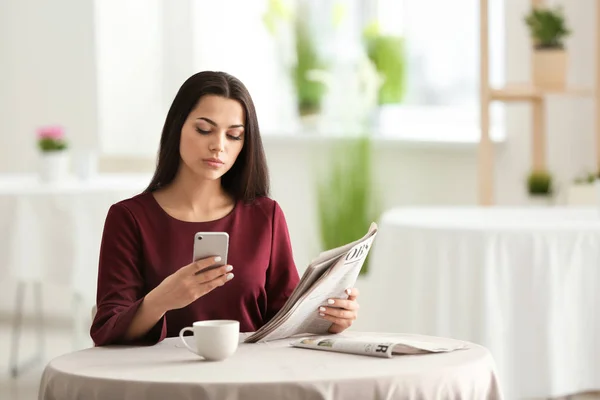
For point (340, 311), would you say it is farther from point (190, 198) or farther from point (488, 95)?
point (488, 95)

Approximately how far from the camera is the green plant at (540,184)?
433cm

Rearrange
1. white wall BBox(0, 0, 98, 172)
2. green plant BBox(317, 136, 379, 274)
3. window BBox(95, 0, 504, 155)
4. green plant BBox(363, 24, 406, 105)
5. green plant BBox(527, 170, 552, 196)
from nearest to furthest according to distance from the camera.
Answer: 1. green plant BBox(527, 170, 552, 196)
2. green plant BBox(317, 136, 379, 274)
3. green plant BBox(363, 24, 406, 105)
4. window BBox(95, 0, 504, 155)
5. white wall BBox(0, 0, 98, 172)

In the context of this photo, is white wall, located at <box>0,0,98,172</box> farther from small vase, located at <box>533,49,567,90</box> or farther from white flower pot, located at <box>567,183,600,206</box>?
white flower pot, located at <box>567,183,600,206</box>

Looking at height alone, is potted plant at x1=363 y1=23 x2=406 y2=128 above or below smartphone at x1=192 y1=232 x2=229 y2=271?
above

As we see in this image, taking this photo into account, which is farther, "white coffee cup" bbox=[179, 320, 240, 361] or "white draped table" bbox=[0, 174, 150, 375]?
"white draped table" bbox=[0, 174, 150, 375]

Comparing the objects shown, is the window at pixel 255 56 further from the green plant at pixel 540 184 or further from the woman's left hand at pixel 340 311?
the woman's left hand at pixel 340 311

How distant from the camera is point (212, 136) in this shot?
188 cm

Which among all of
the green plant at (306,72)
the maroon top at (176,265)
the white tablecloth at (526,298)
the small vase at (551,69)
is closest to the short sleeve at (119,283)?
the maroon top at (176,265)

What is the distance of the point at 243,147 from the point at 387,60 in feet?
13.5

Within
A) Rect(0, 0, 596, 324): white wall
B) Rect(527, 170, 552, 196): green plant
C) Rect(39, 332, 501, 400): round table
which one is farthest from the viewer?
Rect(0, 0, 596, 324): white wall

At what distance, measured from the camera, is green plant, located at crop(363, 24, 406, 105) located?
5.97 metres

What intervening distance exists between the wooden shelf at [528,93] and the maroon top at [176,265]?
2.86 m

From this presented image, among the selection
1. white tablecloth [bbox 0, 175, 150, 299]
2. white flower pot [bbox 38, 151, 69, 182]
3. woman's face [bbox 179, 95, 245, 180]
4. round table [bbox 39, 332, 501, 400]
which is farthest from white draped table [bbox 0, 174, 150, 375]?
round table [bbox 39, 332, 501, 400]

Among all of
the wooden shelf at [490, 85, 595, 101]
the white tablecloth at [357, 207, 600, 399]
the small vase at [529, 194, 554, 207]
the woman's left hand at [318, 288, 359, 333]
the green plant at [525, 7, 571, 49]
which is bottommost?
the white tablecloth at [357, 207, 600, 399]
